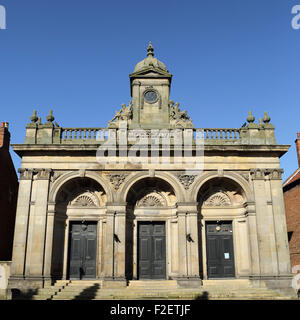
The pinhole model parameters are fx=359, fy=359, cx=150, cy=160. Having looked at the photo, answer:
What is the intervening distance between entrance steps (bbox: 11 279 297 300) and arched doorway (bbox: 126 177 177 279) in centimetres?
110

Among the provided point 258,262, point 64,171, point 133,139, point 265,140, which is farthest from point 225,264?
point 64,171

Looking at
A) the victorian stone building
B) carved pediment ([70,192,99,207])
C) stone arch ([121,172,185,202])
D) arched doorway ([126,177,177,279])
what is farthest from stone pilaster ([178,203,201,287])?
carved pediment ([70,192,99,207])

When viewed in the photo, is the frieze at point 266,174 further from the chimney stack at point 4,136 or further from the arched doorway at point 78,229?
the chimney stack at point 4,136

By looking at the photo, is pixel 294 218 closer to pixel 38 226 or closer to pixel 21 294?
pixel 38 226

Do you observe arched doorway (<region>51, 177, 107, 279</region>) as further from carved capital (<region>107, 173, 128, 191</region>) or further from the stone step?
the stone step

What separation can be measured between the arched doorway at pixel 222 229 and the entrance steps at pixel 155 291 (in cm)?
106

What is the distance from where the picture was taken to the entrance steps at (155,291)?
53.5 ft

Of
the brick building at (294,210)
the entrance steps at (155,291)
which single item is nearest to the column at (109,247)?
the entrance steps at (155,291)

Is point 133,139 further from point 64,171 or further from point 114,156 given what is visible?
point 64,171

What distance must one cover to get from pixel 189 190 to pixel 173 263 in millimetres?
3995

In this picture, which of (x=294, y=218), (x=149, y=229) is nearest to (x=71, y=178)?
(x=149, y=229)

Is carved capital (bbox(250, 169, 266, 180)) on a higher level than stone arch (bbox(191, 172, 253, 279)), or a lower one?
higher

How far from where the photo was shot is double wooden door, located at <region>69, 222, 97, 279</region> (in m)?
19.2
